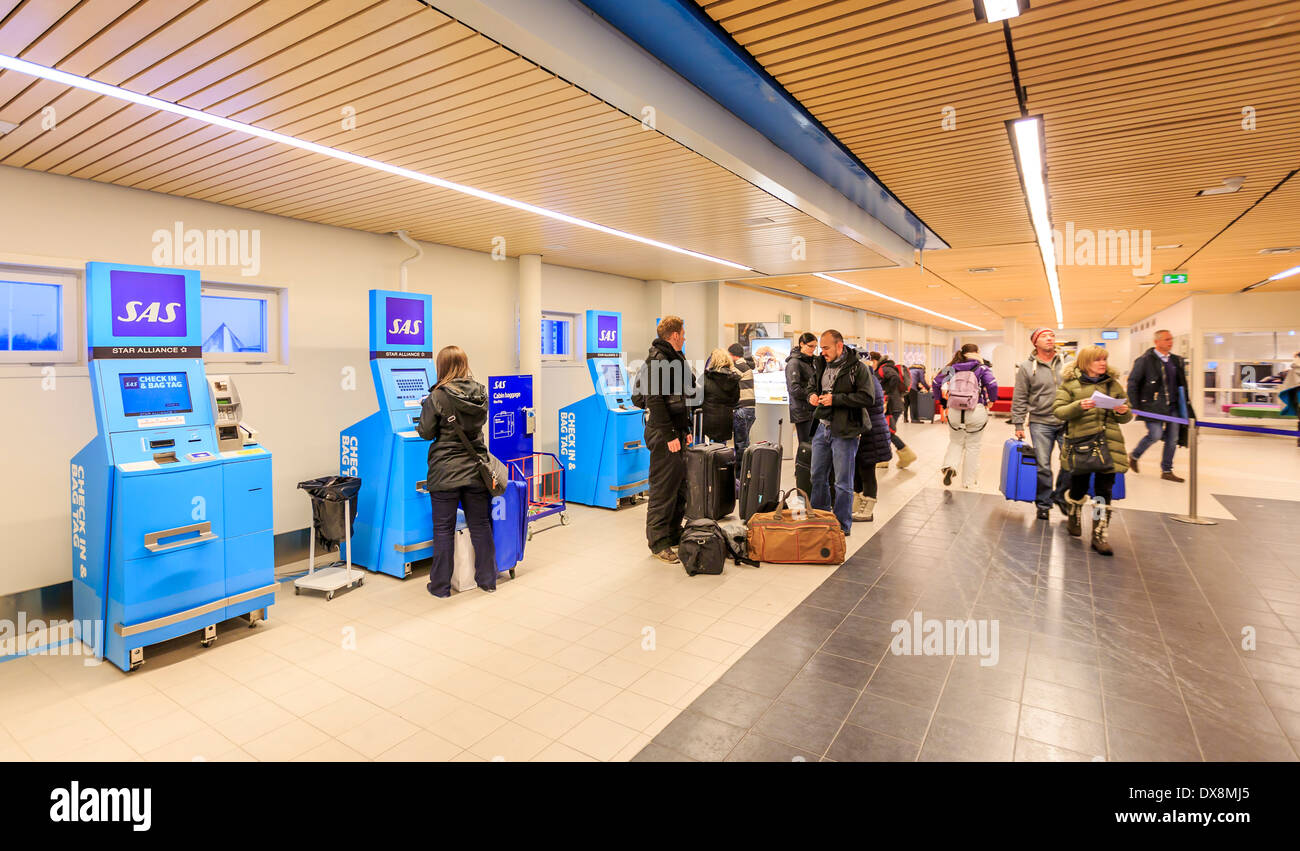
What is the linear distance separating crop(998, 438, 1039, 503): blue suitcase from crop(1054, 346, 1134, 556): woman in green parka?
1.03 m

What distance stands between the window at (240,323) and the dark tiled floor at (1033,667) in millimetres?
4839

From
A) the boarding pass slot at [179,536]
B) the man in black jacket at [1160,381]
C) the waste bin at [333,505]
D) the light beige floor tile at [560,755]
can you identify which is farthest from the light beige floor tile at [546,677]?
the man in black jacket at [1160,381]

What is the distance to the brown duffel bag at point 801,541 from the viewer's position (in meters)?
4.90

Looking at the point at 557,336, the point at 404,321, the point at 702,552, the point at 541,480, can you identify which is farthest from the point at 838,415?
the point at 557,336

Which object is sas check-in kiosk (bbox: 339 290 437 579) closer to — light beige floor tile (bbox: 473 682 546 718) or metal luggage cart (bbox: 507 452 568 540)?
metal luggage cart (bbox: 507 452 568 540)

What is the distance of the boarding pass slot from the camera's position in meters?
3.29

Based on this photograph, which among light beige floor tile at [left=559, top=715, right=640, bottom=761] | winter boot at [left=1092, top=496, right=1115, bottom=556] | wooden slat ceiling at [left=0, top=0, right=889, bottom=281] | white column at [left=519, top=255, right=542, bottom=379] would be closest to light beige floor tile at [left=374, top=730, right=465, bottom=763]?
light beige floor tile at [left=559, top=715, right=640, bottom=761]

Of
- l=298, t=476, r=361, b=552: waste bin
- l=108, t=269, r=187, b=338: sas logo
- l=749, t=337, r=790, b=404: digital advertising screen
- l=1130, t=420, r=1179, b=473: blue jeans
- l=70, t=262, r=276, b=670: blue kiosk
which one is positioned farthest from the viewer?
l=749, t=337, r=790, b=404: digital advertising screen

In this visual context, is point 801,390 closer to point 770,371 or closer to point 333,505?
point 770,371

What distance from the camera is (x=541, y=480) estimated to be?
7.36 m

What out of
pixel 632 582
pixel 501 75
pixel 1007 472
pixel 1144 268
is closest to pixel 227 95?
pixel 501 75

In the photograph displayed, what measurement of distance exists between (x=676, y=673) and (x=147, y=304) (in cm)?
369

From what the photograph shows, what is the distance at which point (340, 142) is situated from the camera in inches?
145
